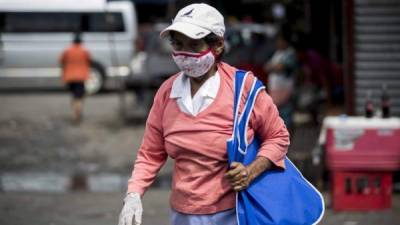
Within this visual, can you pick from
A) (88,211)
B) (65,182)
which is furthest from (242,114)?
(65,182)

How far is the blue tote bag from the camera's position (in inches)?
154

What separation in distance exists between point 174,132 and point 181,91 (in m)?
0.19

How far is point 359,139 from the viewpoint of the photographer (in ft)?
27.8

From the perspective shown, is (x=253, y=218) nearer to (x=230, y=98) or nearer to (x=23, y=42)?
(x=230, y=98)

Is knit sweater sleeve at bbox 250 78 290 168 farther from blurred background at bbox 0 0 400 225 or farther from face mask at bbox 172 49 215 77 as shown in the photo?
blurred background at bbox 0 0 400 225

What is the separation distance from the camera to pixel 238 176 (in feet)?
12.7

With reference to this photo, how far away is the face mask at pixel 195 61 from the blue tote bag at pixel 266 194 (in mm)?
153

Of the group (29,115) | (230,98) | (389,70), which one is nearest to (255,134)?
(230,98)

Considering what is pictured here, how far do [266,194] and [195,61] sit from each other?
64 centimetres

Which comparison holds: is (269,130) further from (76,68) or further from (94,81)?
(94,81)

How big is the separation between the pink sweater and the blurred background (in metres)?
1.10

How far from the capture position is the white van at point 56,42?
70.6 ft

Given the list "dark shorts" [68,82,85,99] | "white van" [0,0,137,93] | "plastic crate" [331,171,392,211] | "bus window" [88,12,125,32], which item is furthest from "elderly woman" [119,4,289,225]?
"bus window" [88,12,125,32]

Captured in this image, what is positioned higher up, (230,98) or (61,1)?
(230,98)
